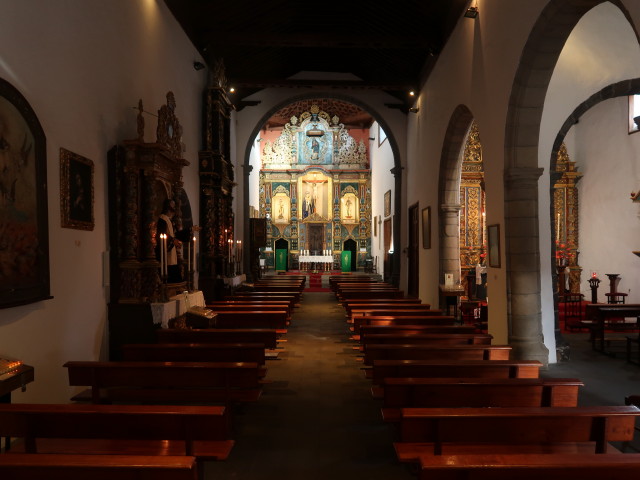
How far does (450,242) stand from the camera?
400 inches

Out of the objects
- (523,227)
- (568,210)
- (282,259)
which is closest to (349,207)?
(282,259)

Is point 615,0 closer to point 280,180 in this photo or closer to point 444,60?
point 444,60

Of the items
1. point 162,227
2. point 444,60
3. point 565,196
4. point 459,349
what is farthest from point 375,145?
point 459,349

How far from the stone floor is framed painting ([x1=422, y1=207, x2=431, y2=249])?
4185mm

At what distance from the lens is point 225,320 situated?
7.46 metres

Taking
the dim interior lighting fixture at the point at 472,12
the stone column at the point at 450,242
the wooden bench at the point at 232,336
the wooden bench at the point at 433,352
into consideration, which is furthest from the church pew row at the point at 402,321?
the dim interior lighting fixture at the point at 472,12

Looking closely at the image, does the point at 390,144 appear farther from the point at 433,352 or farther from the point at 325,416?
the point at 325,416

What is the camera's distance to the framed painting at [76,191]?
4.97 meters

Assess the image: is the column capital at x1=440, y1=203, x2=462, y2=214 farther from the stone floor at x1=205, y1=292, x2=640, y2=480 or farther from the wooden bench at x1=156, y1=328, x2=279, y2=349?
the wooden bench at x1=156, y1=328, x2=279, y2=349

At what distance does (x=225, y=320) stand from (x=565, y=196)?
1045 centimetres

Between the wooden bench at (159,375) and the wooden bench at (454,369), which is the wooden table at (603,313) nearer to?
the wooden bench at (454,369)

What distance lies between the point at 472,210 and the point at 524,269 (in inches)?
306

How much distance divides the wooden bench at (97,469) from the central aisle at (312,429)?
1386 mm

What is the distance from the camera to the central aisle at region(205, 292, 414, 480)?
3.34 metres
